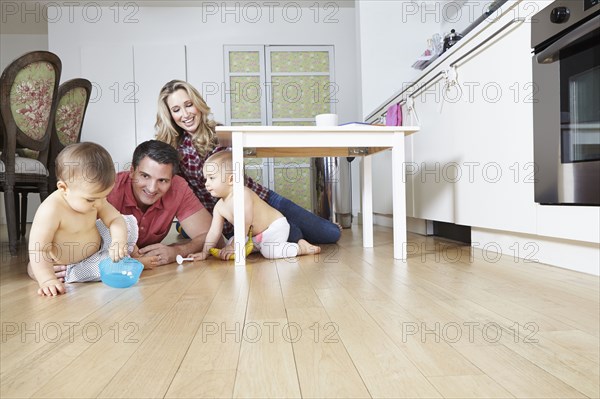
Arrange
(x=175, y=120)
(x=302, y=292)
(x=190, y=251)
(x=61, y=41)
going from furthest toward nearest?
1. (x=61, y=41)
2. (x=175, y=120)
3. (x=190, y=251)
4. (x=302, y=292)

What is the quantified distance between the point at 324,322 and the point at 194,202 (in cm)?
135

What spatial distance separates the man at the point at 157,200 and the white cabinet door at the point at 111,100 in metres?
3.81

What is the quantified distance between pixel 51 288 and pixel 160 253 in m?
0.63

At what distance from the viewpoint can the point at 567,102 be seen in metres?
1.52

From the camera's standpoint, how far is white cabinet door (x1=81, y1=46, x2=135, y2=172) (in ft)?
18.7

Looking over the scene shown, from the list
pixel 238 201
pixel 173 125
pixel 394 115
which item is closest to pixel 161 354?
pixel 238 201

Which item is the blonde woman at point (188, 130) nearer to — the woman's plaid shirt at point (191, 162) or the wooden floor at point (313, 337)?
the woman's plaid shirt at point (191, 162)

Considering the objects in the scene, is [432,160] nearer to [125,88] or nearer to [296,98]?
[296,98]

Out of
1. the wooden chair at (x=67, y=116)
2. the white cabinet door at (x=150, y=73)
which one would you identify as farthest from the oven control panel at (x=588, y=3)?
the white cabinet door at (x=150, y=73)

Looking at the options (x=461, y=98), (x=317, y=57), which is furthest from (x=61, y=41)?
(x=461, y=98)

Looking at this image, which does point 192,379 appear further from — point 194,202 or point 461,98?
point 461,98

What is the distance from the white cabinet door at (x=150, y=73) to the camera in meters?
5.73

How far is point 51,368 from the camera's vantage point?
771mm

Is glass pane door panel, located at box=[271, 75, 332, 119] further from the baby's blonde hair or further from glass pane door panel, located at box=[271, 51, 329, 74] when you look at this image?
the baby's blonde hair
